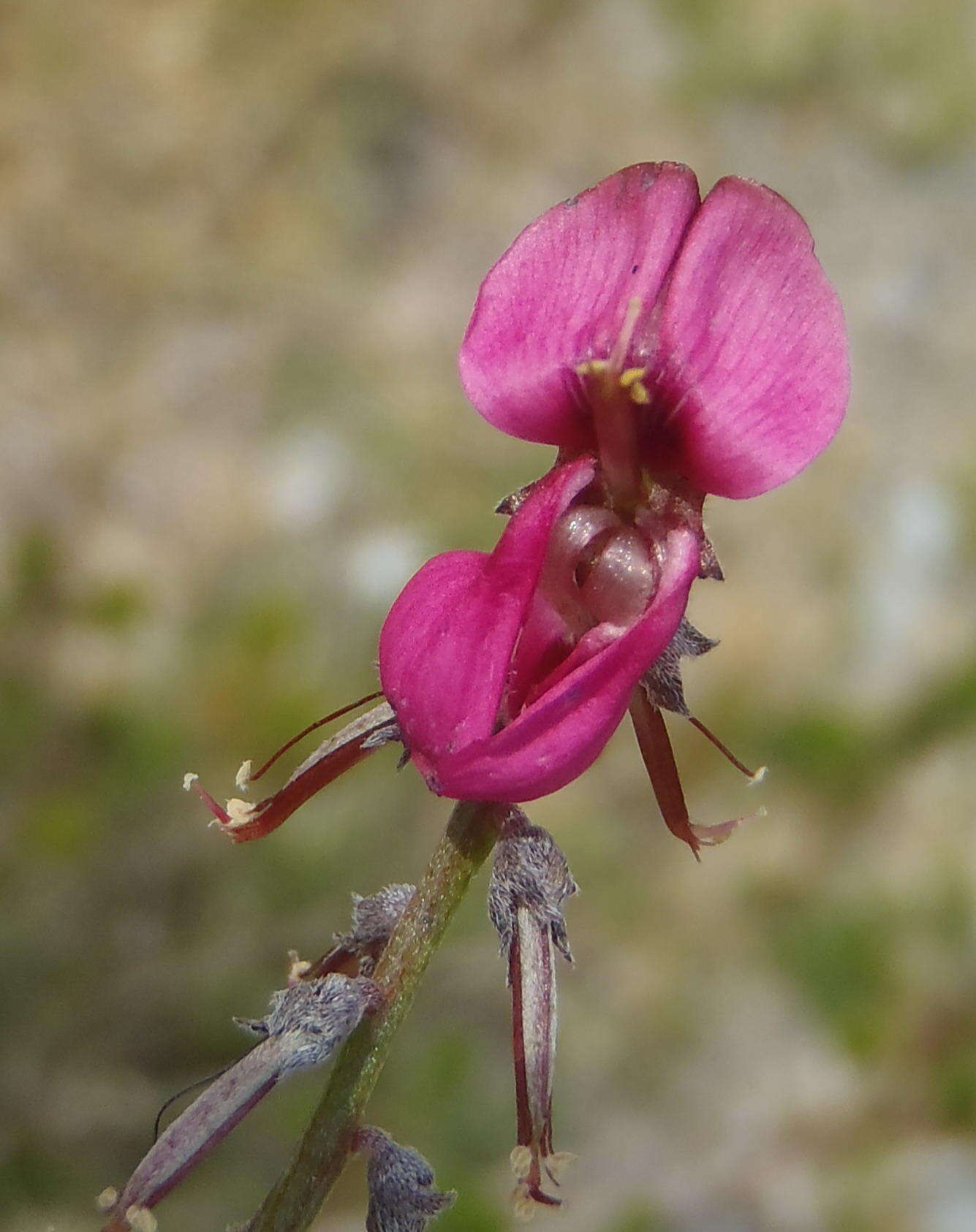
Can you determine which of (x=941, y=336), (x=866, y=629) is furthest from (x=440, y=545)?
(x=941, y=336)

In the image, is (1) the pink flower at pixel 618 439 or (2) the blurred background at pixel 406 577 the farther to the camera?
(2) the blurred background at pixel 406 577

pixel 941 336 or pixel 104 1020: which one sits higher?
pixel 941 336

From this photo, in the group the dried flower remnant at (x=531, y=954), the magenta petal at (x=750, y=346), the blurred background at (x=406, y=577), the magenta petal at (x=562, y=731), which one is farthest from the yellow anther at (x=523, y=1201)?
the blurred background at (x=406, y=577)

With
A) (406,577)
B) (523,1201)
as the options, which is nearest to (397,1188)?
(523,1201)

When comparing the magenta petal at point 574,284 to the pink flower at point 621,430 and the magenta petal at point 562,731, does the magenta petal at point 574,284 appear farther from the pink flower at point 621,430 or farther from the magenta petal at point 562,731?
the magenta petal at point 562,731

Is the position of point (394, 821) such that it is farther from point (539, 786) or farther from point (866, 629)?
point (539, 786)

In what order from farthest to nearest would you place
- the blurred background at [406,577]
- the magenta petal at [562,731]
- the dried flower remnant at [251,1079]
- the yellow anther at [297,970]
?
1. the blurred background at [406,577]
2. the yellow anther at [297,970]
3. the dried flower remnant at [251,1079]
4. the magenta petal at [562,731]
